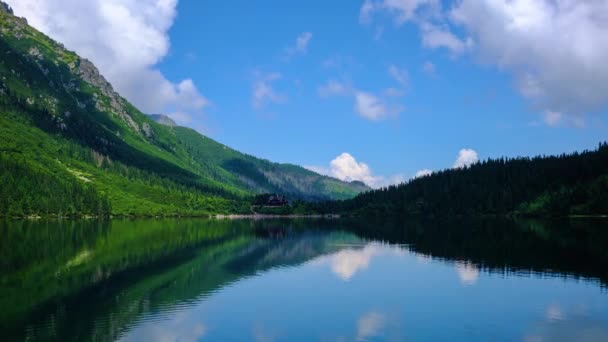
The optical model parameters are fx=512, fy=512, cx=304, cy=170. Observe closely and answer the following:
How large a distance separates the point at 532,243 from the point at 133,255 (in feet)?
293

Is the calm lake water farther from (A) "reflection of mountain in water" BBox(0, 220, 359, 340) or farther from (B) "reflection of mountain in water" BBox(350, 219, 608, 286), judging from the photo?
(B) "reflection of mountain in water" BBox(350, 219, 608, 286)

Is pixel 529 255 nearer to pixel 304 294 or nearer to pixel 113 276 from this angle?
pixel 304 294

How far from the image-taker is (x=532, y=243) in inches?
4742

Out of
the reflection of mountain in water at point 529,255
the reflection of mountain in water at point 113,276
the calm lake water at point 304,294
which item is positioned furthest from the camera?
the reflection of mountain in water at point 529,255

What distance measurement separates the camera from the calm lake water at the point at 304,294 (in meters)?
45.9

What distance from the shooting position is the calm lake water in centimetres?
4588

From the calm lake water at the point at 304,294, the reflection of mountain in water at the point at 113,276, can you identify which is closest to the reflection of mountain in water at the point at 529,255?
the calm lake water at the point at 304,294

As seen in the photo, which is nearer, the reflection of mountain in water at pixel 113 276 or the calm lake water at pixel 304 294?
the calm lake water at pixel 304 294

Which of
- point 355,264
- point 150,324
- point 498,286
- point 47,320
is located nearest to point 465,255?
point 355,264

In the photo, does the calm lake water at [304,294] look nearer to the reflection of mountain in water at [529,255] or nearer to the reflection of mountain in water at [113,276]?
the reflection of mountain in water at [113,276]

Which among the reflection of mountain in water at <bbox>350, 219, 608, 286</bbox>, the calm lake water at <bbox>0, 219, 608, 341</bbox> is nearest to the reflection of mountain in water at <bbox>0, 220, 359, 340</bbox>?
the calm lake water at <bbox>0, 219, 608, 341</bbox>

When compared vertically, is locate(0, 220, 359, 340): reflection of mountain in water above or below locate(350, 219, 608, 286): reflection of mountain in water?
below

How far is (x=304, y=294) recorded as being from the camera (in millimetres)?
65438

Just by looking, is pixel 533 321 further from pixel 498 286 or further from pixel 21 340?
pixel 21 340
